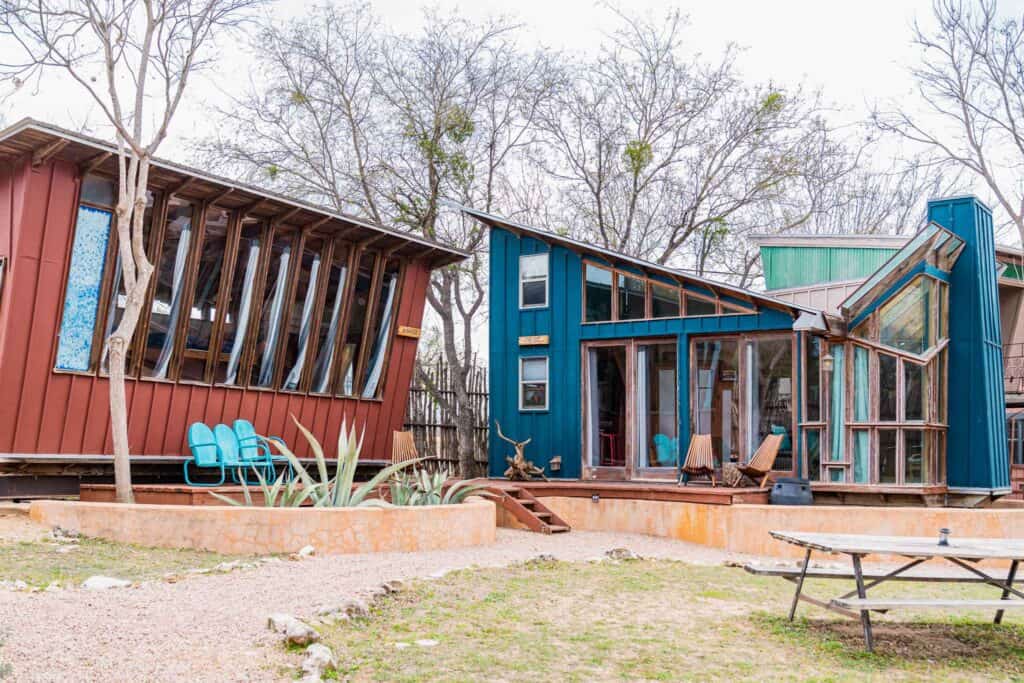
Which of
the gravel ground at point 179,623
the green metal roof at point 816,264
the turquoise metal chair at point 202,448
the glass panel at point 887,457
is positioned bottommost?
the gravel ground at point 179,623

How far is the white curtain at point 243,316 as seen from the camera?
497 inches

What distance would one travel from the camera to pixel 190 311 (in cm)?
1202

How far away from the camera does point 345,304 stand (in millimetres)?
14070

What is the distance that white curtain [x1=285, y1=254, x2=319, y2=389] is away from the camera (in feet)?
44.2

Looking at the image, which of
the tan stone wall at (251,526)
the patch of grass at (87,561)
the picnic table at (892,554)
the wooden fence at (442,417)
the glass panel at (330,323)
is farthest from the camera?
the wooden fence at (442,417)

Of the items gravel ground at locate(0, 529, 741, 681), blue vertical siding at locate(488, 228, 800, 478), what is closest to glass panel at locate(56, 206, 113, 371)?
gravel ground at locate(0, 529, 741, 681)

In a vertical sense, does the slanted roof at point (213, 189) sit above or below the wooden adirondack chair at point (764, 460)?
above

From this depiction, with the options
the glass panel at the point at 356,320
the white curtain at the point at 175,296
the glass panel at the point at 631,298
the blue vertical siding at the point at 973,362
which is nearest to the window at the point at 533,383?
the glass panel at the point at 631,298

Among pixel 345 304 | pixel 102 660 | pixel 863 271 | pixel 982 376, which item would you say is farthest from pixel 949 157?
pixel 102 660

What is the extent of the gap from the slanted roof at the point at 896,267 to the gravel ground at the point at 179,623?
654cm

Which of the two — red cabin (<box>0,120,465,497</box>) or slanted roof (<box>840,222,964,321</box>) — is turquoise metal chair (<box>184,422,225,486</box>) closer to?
red cabin (<box>0,120,465,497</box>)

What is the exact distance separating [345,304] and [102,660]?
9685mm

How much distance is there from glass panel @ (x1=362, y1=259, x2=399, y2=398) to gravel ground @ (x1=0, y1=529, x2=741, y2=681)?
21.6ft

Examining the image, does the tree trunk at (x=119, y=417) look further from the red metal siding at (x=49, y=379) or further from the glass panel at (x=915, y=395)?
the glass panel at (x=915, y=395)
